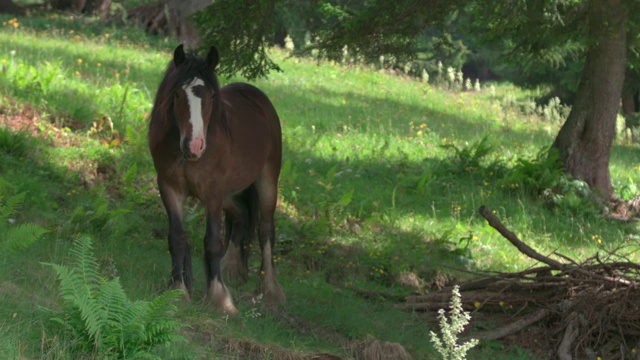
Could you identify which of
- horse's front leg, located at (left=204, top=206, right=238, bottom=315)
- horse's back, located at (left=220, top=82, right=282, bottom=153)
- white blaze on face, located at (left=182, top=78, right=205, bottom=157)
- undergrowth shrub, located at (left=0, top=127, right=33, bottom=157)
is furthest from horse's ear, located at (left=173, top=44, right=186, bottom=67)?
undergrowth shrub, located at (left=0, top=127, right=33, bottom=157)

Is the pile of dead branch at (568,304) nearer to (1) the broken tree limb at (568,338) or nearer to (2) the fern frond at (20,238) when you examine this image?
(1) the broken tree limb at (568,338)

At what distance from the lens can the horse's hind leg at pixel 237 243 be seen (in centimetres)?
966

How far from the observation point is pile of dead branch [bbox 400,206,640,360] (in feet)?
28.0

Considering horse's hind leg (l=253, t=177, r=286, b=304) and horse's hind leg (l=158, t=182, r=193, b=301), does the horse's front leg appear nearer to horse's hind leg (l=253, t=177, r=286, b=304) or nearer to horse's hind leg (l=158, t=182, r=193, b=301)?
horse's hind leg (l=158, t=182, r=193, b=301)

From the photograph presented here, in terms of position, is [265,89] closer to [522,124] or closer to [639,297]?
[522,124]

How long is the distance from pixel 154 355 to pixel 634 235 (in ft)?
34.2

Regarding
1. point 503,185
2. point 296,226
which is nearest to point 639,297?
point 296,226

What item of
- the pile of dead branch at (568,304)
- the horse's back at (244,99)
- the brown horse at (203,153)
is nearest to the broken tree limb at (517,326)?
the pile of dead branch at (568,304)

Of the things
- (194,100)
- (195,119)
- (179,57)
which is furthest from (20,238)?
(179,57)

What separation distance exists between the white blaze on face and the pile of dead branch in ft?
9.70

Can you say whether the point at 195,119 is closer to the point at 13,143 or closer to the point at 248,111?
the point at 248,111

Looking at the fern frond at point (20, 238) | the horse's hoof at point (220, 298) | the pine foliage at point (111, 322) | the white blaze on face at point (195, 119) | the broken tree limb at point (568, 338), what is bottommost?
the broken tree limb at point (568, 338)

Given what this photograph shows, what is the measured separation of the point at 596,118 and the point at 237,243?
7.65 m

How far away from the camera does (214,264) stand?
26.9 ft
